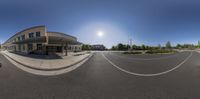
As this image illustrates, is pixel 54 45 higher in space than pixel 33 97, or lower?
higher

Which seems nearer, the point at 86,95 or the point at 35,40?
the point at 86,95

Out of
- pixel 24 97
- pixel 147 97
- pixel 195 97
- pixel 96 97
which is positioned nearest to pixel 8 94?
pixel 24 97

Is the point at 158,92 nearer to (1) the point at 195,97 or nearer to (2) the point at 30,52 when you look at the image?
(1) the point at 195,97

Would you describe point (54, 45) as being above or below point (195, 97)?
above

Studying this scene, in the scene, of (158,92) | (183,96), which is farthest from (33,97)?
(183,96)

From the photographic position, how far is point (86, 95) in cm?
391

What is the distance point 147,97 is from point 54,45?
19.4 metres

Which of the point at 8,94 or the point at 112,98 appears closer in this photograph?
the point at 112,98

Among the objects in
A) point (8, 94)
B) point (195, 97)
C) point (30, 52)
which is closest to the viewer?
point (195, 97)

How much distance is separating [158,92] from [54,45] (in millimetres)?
19278

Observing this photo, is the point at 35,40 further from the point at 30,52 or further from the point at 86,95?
the point at 86,95

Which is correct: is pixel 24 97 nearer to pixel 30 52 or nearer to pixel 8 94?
pixel 8 94

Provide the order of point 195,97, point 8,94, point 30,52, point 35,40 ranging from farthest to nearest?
point 30,52, point 35,40, point 8,94, point 195,97

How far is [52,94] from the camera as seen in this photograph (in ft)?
13.1
